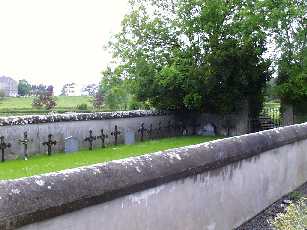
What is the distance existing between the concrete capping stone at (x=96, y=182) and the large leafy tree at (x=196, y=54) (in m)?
15.1

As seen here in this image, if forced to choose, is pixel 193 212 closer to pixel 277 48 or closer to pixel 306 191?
pixel 306 191

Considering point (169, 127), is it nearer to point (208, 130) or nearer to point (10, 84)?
point (208, 130)

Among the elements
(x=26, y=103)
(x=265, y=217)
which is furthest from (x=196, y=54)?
(x=26, y=103)

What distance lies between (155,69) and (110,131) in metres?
6.39

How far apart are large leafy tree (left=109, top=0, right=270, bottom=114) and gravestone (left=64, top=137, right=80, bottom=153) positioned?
23.5 ft

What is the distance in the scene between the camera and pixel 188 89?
2284 cm

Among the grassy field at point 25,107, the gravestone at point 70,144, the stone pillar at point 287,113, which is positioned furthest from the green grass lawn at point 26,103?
the gravestone at point 70,144

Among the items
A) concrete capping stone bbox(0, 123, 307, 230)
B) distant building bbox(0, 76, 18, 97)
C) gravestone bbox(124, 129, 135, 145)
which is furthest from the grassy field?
distant building bbox(0, 76, 18, 97)

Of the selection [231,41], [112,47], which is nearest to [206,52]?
[231,41]

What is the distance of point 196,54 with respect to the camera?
2416 cm

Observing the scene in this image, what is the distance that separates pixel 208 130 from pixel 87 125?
819cm

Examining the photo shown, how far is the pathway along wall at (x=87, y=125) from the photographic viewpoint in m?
14.9

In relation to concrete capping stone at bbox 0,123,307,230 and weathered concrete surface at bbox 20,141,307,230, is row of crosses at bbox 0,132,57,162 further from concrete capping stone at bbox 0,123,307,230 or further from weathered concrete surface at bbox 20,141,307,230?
concrete capping stone at bbox 0,123,307,230

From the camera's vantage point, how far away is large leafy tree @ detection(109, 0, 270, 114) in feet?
73.0
